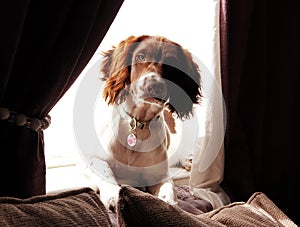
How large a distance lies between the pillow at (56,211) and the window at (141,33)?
0.56m

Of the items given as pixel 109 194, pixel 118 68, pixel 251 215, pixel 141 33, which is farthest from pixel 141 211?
pixel 141 33

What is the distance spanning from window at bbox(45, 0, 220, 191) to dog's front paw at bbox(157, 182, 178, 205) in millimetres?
255

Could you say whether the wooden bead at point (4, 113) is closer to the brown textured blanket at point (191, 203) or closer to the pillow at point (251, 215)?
the pillow at point (251, 215)

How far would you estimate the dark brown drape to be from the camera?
66.3 inches

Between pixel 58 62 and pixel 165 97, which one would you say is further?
pixel 165 97

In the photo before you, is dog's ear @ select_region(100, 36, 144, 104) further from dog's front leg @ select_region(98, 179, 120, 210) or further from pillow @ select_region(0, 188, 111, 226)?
pillow @ select_region(0, 188, 111, 226)

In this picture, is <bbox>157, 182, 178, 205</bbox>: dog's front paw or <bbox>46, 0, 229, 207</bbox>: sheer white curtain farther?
<bbox>46, 0, 229, 207</bbox>: sheer white curtain

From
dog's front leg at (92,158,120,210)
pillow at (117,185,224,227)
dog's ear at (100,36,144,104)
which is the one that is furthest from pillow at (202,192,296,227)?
dog's ear at (100,36,144,104)

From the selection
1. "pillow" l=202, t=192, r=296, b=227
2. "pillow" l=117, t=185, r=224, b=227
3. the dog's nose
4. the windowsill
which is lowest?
the windowsill

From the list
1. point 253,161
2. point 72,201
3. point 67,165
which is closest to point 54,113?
point 67,165

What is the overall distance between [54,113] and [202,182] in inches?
23.0

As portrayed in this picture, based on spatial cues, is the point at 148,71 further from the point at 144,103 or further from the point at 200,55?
the point at 200,55

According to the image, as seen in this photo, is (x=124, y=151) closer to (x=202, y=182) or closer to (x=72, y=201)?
(x=202, y=182)

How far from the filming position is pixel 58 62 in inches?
43.5
